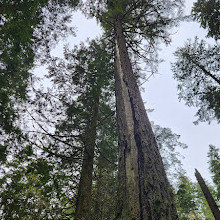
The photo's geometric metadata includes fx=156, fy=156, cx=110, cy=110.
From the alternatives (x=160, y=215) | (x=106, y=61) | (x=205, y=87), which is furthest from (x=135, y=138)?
(x=205, y=87)

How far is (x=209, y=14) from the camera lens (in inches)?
370

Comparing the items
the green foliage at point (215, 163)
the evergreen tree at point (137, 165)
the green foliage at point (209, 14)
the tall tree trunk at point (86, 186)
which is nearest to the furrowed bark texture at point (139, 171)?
the evergreen tree at point (137, 165)

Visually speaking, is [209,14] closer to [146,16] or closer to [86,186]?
[146,16]

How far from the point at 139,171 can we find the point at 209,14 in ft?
37.5

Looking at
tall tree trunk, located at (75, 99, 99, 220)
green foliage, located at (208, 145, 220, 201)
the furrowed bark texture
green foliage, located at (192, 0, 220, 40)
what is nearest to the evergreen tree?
the furrowed bark texture

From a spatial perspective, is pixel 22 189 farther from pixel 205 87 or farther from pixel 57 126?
pixel 205 87

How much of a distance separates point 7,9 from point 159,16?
5714mm

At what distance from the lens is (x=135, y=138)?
221 centimetres

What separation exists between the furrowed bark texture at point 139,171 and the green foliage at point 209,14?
9854 mm

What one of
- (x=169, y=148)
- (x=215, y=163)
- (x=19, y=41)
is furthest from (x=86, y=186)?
(x=215, y=163)

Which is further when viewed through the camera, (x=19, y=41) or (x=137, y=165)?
(x=19, y=41)

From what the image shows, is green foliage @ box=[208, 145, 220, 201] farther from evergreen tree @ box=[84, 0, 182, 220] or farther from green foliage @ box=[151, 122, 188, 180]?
evergreen tree @ box=[84, 0, 182, 220]

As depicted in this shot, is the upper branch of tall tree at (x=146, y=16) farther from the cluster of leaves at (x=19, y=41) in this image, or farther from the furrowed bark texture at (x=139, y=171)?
the furrowed bark texture at (x=139, y=171)

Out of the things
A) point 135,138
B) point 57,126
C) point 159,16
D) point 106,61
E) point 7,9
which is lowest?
point 135,138
